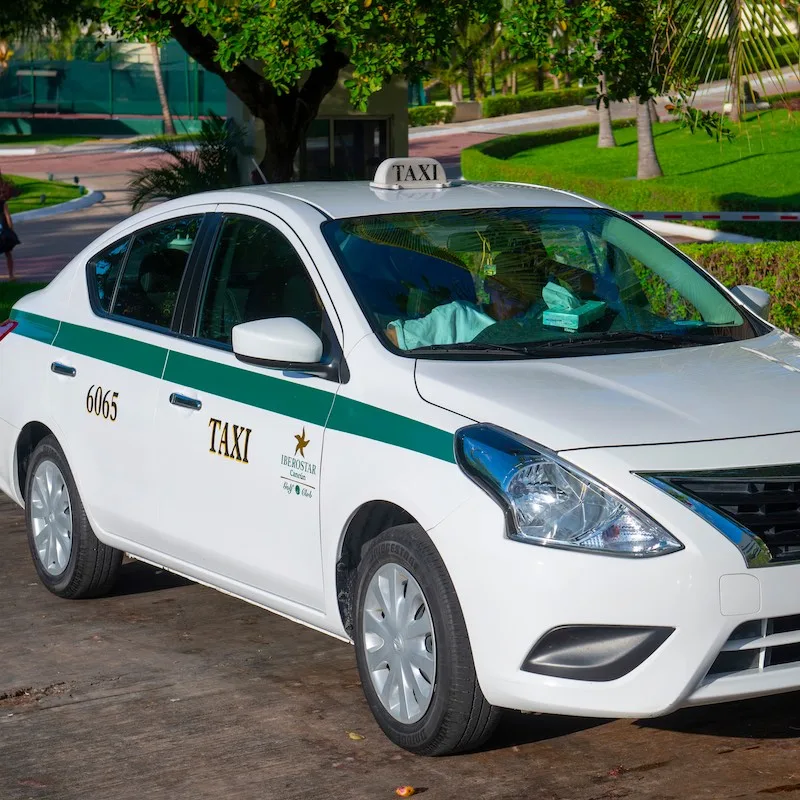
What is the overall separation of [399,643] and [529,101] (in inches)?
2349

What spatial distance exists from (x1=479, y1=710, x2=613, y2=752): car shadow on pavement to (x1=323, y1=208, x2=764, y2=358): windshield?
1185 mm

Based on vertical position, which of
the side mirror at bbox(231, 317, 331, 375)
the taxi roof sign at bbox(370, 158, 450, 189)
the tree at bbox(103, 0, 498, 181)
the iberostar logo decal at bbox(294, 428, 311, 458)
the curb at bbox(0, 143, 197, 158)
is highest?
the tree at bbox(103, 0, 498, 181)

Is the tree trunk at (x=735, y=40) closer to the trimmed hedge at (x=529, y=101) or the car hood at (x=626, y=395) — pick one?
the car hood at (x=626, y=395)

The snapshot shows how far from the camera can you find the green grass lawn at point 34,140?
174 ft

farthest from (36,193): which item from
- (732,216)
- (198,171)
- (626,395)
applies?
(626,395)

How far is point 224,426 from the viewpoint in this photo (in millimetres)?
5180

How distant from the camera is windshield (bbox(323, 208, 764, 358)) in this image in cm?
496

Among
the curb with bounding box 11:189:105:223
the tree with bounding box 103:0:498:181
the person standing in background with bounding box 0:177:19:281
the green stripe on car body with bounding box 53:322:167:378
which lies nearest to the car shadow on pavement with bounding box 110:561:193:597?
the green stripe on car body with bounding box 53:322:167:378

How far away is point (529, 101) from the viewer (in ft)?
205

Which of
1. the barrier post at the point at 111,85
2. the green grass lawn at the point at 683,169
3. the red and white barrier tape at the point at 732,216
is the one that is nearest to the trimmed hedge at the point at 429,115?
the green grass lawn at the point at 683,169

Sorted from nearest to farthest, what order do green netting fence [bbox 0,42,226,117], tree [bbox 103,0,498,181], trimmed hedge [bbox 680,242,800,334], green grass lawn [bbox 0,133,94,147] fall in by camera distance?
trimmed hedge [bbox 680,242,800,334], tree [bbox 103,0,498,181], green grass lawn [bbox 0,133,94,147], green netting fence [bbox 0,42,226,117]

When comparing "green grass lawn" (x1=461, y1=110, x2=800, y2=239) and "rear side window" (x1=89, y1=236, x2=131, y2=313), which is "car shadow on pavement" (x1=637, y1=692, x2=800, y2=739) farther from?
"green grass lawn" (x1=461, y1=110, x2=800, y2=239)

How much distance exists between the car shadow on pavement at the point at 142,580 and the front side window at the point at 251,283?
154 centimetres

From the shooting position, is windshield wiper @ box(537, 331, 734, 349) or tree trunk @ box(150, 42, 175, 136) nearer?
windshield wiper @ box(537, 331, 734, 349)
